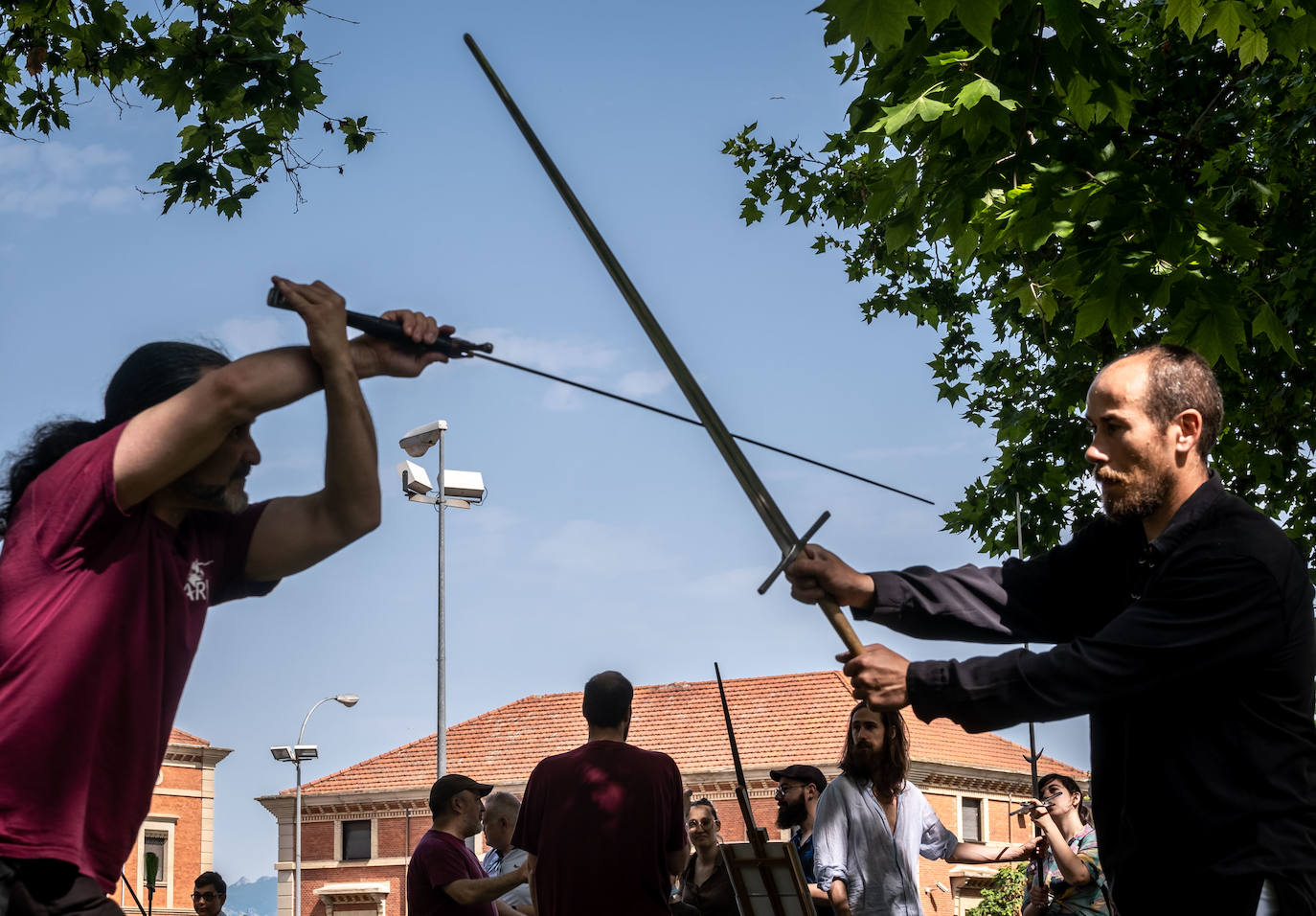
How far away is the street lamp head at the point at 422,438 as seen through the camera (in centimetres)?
1795

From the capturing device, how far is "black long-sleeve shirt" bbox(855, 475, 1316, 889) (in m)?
2.47

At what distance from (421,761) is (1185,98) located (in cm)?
3958

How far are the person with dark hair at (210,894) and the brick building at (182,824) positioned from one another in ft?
119

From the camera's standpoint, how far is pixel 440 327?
2.50m

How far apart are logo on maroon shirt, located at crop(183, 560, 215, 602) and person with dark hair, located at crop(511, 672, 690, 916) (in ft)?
9.54

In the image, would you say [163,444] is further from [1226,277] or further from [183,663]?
[1226,277]

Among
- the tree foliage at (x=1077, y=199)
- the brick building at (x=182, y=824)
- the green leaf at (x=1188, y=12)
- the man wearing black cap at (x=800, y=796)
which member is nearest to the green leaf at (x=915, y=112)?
the tree foliage at (x=1077, y=199)

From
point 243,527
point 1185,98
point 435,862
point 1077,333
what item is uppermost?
point 1185,98

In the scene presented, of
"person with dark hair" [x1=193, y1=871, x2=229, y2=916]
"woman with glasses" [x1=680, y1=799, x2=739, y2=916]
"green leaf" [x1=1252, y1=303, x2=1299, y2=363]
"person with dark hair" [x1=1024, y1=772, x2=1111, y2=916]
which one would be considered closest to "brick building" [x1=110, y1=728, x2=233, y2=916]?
"person with dark hair" [x1=193, y1=871, x2=229, y2=916]

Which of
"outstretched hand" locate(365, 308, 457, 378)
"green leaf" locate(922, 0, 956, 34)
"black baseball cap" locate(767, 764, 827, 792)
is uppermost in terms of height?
"green leaf" locate(922, 0, 956, 34)

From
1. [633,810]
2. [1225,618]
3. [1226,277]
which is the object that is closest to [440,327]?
[1225,618]

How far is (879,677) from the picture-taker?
A: 2594 millimetres

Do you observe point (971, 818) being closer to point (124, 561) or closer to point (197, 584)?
point (197, 584)

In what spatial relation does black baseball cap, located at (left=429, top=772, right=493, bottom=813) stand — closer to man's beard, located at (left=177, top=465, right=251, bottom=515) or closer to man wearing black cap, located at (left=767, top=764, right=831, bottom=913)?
man wearing black cap, located at (left=767, top=764, right=831, bottom=913)
